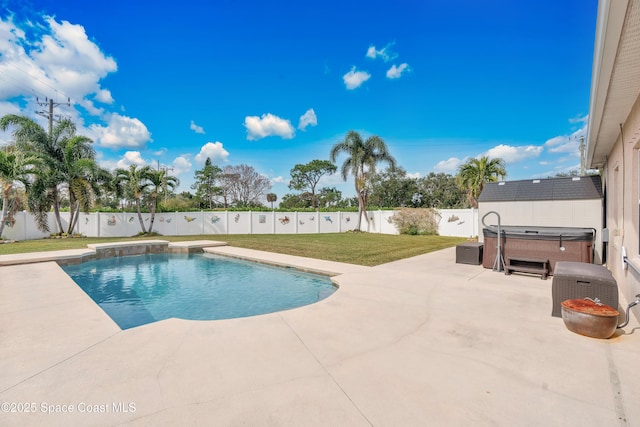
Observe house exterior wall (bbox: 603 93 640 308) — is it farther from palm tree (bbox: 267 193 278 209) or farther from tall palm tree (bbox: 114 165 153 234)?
palm tree (bbox: 267 193 278 209)

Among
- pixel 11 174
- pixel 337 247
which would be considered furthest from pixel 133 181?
pixel 337 247

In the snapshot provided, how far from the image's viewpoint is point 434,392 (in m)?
2.29

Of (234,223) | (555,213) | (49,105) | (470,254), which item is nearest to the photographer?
(470,254)

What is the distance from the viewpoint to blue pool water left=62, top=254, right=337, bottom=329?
5.53m

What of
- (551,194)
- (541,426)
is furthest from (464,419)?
(551,194)

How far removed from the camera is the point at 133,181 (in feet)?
61.9

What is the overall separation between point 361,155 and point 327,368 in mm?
19718

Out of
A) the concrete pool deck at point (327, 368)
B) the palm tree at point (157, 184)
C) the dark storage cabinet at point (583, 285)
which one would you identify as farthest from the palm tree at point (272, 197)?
the dark storage cabinet at point (583, 285)

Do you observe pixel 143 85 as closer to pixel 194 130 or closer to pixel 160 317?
pixel 194 130

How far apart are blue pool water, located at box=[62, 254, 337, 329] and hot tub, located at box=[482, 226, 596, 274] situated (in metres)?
4.43

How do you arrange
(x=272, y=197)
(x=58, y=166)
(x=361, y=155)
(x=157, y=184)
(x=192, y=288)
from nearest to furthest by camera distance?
1. (x=192, y=288)
2. (x=58, y=166)
3. (x=157, y=184)
4. (x=361, y=155)
5. (x=272, y=197)

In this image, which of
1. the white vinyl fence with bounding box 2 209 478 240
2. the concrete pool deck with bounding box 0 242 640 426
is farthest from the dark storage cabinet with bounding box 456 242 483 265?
the white vinyl fence with bounding box 2 209 478 240

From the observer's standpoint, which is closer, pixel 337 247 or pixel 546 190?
pixel 546 190

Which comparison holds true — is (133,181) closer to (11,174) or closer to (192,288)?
(11,174)
